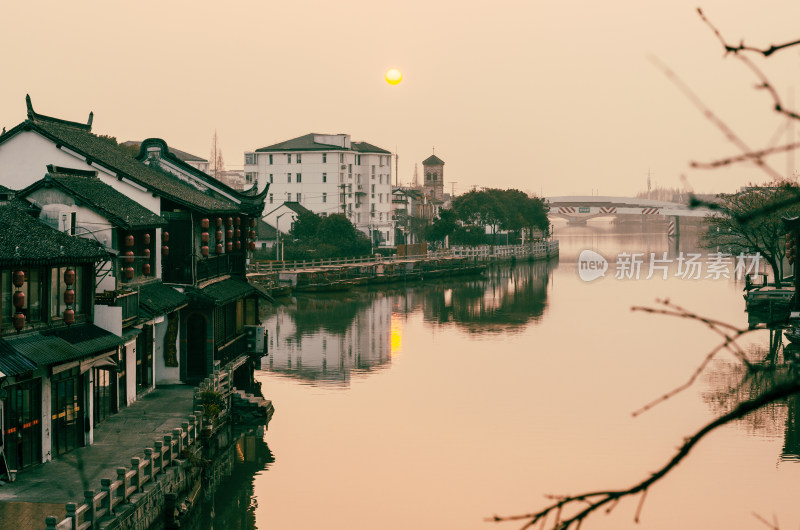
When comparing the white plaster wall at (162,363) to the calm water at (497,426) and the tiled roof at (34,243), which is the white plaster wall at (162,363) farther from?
the tiled roof at (34,243)

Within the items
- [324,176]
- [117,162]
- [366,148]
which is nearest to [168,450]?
[117,162]

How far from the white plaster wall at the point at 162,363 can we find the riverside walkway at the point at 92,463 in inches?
79.5

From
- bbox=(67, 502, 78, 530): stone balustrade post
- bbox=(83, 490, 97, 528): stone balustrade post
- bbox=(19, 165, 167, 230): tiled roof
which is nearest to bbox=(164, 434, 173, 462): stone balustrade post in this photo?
bbox=(83, 490, 97, 528): stone balustrade post

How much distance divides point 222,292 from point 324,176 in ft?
286

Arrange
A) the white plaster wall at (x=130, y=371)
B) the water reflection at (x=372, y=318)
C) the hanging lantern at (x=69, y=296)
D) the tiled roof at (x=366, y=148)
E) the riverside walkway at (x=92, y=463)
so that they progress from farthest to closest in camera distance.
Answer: the tiled roof at (x=366, y=148), the water reflection at (x=372, y=318), the white plaster wall at (x=130, y=371), the hanging lantern at (x=69, y=296), the riverside walkway at (x=92, y=463)

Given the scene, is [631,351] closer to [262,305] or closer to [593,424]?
[593,424]

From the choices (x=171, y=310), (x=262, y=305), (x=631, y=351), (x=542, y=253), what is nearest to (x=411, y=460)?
(x=171, y=310)

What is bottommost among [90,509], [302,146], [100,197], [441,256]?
[90,509]

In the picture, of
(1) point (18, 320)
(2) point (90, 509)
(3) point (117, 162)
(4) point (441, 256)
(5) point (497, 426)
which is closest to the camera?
(2) point (90, 509)

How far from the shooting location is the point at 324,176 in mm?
120000

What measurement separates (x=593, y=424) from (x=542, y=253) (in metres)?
106

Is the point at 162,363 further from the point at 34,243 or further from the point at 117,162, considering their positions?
the point at 34,243

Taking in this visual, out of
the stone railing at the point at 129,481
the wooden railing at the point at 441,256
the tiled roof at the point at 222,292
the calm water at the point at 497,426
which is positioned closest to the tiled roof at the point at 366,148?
the wooden railing at the point at 441,256

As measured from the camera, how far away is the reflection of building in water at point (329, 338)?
4597 centimetres
